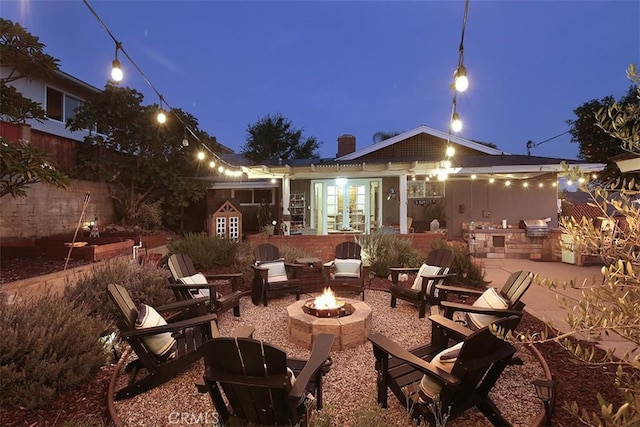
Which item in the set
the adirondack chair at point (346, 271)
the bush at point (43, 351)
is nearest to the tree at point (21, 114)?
the bush at point (43, 351)

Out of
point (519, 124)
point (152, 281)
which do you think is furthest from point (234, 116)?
point (152, 281)

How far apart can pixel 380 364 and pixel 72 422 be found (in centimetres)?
220

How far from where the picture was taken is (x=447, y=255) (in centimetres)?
557

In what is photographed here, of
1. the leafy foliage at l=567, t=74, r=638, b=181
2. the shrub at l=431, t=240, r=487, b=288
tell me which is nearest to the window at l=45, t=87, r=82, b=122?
the shrub at l=431, t=240, r=487, b=288

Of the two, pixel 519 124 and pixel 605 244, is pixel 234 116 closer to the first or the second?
pixel 519 124

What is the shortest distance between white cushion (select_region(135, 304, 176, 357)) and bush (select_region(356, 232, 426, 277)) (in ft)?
15.8

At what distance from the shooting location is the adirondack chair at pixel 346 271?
5949 mm

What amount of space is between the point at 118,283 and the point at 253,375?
336cm

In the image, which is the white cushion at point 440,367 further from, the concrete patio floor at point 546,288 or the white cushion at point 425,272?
the white cushion at point 425,272

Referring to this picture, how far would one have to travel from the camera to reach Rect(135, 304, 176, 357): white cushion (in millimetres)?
3250

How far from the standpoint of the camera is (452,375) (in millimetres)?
2461

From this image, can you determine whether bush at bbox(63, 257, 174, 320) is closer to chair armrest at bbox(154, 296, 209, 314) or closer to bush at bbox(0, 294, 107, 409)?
chair armrest at bbox(154, 296, 209, 314)

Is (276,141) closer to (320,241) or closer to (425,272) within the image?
(320,241)

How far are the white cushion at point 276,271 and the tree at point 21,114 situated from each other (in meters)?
3.23
